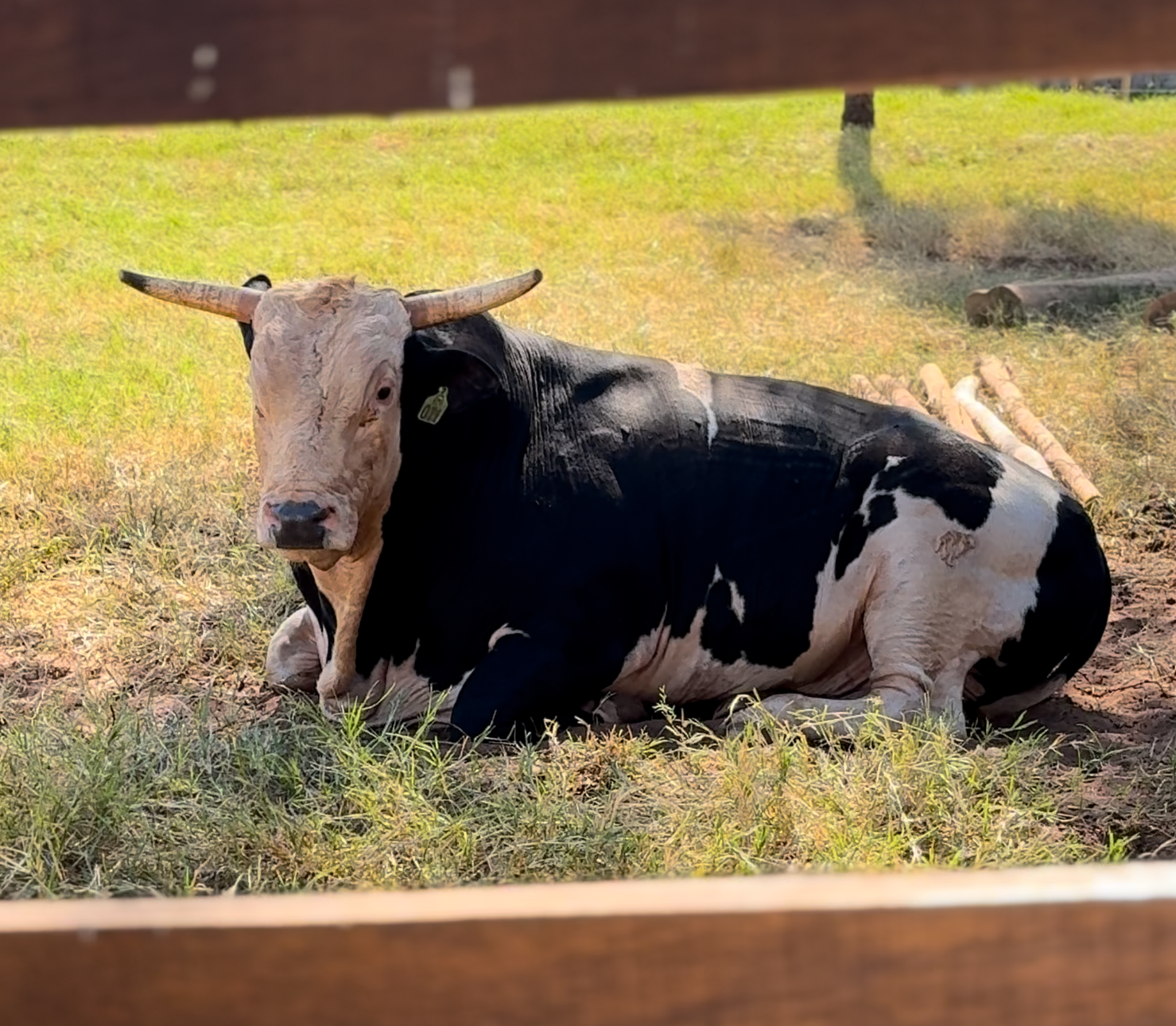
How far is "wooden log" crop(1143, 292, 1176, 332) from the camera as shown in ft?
29.8

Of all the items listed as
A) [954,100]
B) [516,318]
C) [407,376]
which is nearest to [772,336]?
[516,318]

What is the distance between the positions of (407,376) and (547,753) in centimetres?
123

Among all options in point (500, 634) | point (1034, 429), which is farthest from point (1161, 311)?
point (500, 634)

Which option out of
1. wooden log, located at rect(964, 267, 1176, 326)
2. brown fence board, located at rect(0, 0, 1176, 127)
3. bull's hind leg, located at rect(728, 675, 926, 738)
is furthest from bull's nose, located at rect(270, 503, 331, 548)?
wooden log, located at rect(964, 267, 1176, 326)

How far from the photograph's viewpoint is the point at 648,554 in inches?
181

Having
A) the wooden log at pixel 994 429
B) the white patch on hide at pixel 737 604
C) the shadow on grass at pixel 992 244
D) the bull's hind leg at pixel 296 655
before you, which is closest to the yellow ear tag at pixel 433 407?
the bull's hind leg at pixel 296 655

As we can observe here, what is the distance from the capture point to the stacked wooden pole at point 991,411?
6469 millimetres

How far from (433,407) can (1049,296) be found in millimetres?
6563

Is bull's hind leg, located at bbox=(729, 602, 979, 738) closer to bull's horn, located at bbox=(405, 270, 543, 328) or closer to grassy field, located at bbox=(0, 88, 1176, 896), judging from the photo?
grassy field, located at bbox=(0, 88, 1176, 896)

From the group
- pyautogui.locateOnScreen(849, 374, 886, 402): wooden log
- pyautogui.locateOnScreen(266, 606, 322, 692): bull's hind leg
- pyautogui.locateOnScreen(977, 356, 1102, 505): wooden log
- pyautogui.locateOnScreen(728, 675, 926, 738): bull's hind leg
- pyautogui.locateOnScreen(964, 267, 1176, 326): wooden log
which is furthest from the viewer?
pyautogui.locateOnScreen(964, 267, 1176, 326): wooden log

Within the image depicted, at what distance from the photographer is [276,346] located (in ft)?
13.5

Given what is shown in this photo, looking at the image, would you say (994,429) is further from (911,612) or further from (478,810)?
(478,810)

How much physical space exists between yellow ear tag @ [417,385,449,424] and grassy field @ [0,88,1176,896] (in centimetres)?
99

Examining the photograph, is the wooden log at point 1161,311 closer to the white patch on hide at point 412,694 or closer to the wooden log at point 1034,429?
the wooden log at point 1034,429
